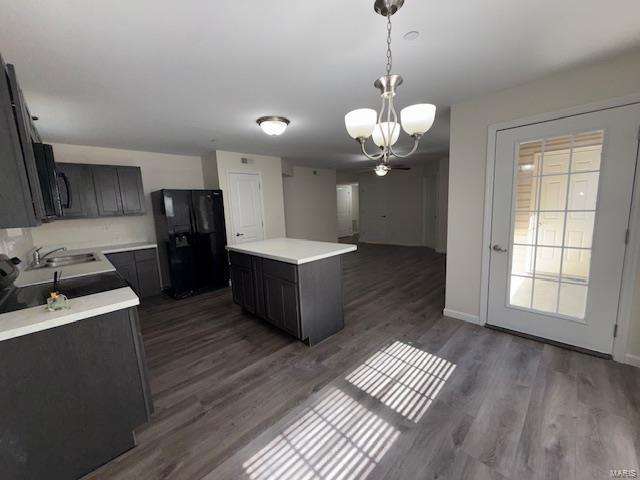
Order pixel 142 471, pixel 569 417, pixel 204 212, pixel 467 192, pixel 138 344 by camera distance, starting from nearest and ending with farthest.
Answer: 1. pixel 142 471
2. pixel 138 344
3. pixel 569 417
4. pixel 467 192
5. pixel 204 212

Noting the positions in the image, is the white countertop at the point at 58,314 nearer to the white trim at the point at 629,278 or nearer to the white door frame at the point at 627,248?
the white door frame at the point at 627,248

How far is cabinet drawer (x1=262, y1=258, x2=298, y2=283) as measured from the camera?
236 cm

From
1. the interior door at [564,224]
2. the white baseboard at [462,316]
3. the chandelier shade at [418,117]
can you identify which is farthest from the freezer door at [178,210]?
the interior door at [564,224]

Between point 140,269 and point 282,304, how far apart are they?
8.84ft

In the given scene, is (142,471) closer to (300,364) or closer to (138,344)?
(138,344)

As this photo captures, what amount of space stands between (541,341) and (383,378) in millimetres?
1618

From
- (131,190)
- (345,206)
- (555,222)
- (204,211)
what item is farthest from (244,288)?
(345,206)

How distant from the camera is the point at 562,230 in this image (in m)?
2.24

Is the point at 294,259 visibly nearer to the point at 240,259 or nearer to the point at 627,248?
the point at 240,259

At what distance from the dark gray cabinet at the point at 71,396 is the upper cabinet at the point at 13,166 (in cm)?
54

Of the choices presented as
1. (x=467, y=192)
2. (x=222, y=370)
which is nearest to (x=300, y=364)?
(x=222, y=370)

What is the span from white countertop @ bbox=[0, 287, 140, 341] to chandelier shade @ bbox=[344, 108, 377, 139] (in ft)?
5.20

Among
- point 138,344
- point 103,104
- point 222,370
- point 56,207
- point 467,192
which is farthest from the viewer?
point 467,192
